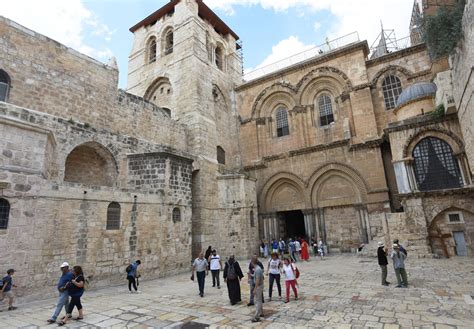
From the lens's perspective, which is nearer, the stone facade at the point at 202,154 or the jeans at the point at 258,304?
the jeans at the point at 258,304

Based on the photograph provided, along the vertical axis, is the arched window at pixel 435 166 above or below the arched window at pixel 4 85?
below

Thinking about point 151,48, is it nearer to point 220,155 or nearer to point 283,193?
point 220,155

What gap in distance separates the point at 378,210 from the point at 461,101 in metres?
6.27

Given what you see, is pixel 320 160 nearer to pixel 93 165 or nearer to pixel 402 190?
pixel 402 190

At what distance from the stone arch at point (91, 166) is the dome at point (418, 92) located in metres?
14.6

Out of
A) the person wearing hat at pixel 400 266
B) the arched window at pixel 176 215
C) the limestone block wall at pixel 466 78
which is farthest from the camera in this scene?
the arched window at pixel 176 215

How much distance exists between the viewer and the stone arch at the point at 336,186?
50.8ft

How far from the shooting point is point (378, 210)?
1456cm

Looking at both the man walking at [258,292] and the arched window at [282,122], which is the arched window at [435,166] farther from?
the man walking at [258,292]

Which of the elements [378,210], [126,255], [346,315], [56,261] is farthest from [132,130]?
[378,210]

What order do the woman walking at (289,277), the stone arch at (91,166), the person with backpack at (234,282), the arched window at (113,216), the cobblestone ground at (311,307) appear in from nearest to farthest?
the cobblestone ground at (311,307)
the woman walking at (289,277)
the person with backpack at (234,282)
the arched window at (113,216)
the stone arch at (91,166)

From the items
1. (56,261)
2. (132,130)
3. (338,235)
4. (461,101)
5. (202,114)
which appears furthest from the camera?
(202,114)

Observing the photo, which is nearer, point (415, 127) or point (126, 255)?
point (126, 255)

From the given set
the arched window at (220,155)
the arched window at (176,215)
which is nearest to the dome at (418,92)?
the arched window at (220,155)
